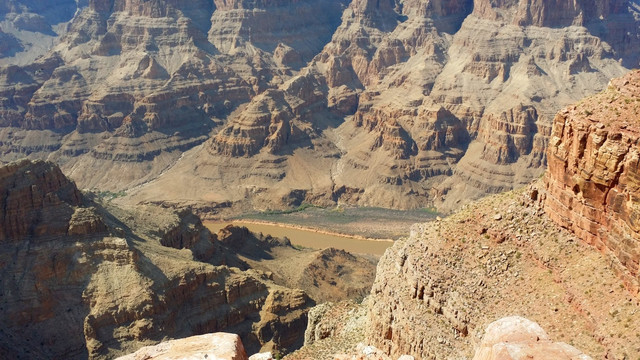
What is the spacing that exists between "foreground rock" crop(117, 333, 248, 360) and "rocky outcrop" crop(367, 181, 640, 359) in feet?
60.5

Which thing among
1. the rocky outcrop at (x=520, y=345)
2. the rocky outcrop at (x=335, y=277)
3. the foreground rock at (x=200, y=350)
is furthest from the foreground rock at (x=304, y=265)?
the rocky outcrop at (x=520, y=345)

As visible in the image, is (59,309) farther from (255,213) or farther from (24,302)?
(255,213)

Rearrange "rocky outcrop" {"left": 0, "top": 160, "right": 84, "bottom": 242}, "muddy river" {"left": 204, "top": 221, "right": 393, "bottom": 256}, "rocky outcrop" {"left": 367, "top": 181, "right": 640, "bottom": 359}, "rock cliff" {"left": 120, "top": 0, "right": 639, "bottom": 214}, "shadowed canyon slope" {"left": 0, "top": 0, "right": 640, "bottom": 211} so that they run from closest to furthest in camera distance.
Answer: "rocky outcrop" {"left": 367, "top": 181, "right": 640, "bottom": 359} < "rocky outcrop" {"left": 0, "top": 160, "right": 84, "bottom": 242} < "muddy river" {"left": 204, "top": 221, "right": 393, "bottom": 256} < "rock cliff" {"left": 120, "top": 0, "right": 639, "bottom": 214} < "shadowed canyon slope" {"left": 0, "top": 0, "right": 640, "bottom": 211}

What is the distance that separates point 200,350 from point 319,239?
3908 inches

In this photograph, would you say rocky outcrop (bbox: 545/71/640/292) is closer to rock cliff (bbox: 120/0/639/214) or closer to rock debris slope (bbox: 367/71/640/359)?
rock debris slope (bbox: 367/71/640/359)

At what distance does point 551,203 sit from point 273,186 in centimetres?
11353

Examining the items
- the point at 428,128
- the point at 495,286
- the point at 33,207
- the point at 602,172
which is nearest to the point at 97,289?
the point at 33,207

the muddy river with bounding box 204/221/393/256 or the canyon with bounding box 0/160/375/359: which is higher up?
the canyon with bounding box 0/160/375/359

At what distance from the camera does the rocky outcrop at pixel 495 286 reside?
3584cm

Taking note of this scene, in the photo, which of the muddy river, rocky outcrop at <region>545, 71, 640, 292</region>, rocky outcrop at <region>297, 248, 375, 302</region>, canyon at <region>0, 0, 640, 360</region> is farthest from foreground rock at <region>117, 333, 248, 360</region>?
the muddy river

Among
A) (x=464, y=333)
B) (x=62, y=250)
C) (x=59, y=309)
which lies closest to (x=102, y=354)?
(x=59, y=309)

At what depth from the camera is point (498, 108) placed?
164 metres

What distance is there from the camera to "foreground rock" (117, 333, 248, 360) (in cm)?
2723

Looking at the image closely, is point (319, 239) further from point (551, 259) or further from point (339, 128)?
point (551, 259)
